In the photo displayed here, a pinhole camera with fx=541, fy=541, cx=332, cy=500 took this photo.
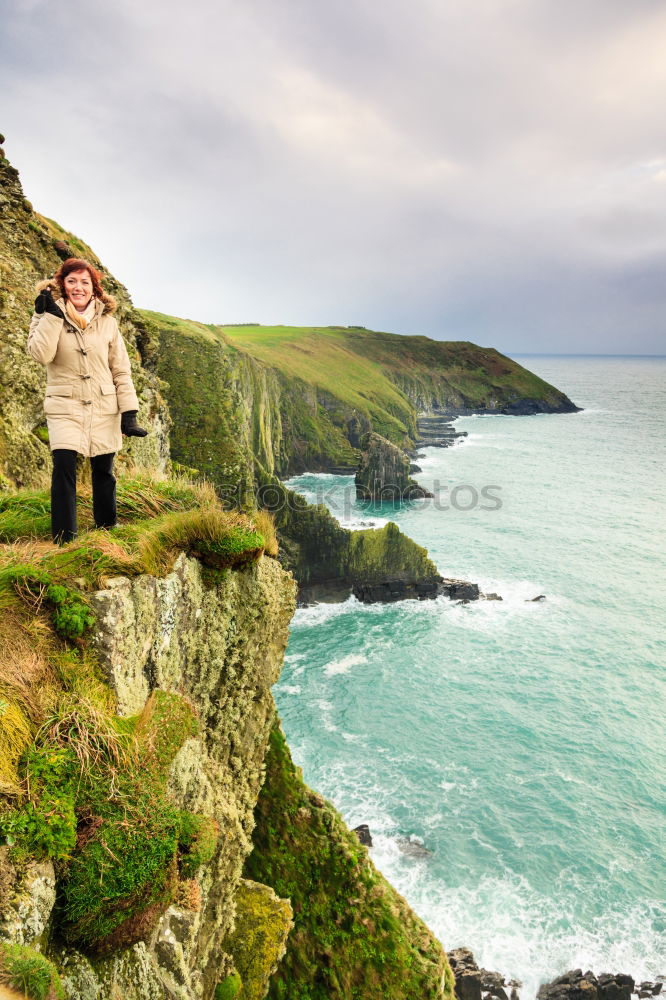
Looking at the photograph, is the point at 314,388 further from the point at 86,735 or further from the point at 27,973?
the point at 27,973

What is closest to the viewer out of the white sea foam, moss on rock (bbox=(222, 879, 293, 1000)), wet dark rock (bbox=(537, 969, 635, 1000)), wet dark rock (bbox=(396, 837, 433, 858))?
moss on rock (bbox=(222, 879, 293, 1000))

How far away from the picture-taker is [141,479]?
8.34 m

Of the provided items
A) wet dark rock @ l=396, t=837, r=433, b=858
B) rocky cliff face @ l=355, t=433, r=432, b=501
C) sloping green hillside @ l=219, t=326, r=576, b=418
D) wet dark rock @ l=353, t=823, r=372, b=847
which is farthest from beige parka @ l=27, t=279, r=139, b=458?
sloping green hillside @ l=219, t=326, r=576, b=418

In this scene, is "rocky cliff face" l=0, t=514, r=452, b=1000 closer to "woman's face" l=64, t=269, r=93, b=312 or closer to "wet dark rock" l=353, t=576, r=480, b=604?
"woman's face" l=64, t=269, r=93, b=312

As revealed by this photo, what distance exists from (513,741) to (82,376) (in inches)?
1200

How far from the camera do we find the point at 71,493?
6.01 m

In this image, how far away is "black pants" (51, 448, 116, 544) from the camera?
581cm

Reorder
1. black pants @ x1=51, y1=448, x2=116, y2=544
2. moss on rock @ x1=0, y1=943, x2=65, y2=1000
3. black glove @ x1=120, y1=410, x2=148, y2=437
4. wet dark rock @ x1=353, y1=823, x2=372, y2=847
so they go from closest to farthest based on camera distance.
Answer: moss on rock @ x1=0, y1=943, x2=65, y2=1000, black pants @ x1=51, y1=448, x2=116, y2=544, black glove @ x1=120, y1=410, x2=148, y2=437, wet dark rock @ x1=353, y1=823, x2=372, y2=847

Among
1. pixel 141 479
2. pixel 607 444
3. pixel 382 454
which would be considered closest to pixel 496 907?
pixel 141 479

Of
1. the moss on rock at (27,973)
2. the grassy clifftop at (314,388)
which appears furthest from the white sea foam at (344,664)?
the moss on rock at (27,973)

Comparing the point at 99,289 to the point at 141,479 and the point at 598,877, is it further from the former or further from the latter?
the point at 598,877

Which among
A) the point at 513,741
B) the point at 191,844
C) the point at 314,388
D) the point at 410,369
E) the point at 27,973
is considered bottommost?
the point at 513,741
